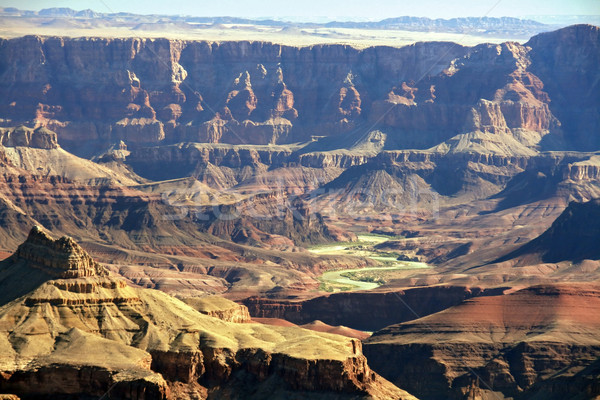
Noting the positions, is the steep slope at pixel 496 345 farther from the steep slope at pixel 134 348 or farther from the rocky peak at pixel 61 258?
the rocky peak at pixel 61 258

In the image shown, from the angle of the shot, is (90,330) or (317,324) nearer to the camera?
(90,330)

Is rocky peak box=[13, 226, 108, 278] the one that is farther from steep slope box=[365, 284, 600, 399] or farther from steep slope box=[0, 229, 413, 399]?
steep slope box=[365, 284, 600, 399]

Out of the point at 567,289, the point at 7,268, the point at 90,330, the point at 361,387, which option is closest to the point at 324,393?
the point at 361,387

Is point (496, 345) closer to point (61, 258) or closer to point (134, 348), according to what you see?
point (134, 348)

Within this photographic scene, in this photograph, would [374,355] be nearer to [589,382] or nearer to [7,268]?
[589,382]

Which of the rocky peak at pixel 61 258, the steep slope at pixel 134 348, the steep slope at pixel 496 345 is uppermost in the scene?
the rocky peak at pixel 61 258

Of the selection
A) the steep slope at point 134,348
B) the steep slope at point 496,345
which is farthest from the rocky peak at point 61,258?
the steep slope at point 496,345
